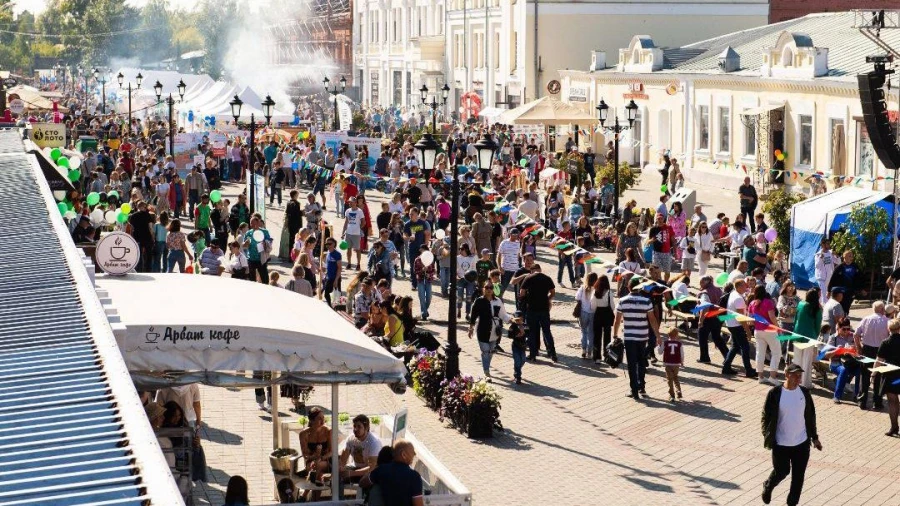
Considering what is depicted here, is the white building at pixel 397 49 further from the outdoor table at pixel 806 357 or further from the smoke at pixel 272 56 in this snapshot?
the outdoor table at pixel 806 357

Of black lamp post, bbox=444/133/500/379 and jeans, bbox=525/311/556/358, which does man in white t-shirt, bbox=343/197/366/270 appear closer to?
black lamp post, bbox=444/133/500/379

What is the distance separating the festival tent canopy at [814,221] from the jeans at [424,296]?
21.3 feet

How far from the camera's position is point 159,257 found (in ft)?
84.0

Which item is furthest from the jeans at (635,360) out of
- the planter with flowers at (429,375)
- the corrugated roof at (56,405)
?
the corrugated roof at (56,405)

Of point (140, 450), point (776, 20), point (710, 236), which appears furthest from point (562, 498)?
point (776, 20)

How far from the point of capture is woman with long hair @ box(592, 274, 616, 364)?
19.6 m

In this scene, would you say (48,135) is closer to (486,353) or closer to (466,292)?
(466,292)

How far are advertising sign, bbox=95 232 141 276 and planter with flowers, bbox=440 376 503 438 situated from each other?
147 inches

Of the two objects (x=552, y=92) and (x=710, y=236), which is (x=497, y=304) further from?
(x=552, y=92)

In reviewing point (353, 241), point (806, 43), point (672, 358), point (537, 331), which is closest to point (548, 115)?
point (806, 43)

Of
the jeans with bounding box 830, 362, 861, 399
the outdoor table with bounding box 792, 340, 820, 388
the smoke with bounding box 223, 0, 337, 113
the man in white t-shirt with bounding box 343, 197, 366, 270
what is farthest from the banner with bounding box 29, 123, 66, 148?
the smoke with bounding box 223, 0, 337, 113

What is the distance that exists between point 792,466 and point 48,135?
27.6 m

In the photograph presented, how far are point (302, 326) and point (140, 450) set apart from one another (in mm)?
6763

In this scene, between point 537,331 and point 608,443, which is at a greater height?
point 537,331
